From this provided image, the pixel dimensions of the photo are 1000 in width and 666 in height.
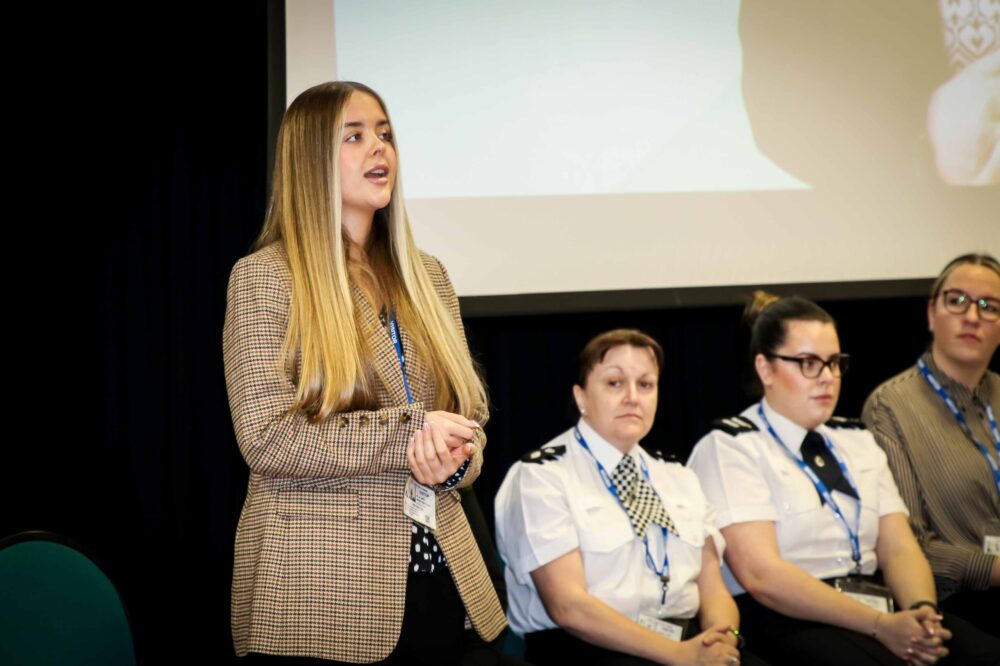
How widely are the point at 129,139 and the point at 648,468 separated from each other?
1911 mm

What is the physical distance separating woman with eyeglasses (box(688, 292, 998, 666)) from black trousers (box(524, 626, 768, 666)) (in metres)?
0.23

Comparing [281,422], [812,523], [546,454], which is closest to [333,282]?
[281,422]

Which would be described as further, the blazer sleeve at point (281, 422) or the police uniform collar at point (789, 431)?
the police uniform collar at point (789, 431)

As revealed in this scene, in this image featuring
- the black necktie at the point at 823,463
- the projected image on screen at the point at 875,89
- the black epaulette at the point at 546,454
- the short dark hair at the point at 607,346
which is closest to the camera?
the black epaulette at the point at 546,454

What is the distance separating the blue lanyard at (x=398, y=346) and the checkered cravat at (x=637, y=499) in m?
0.93

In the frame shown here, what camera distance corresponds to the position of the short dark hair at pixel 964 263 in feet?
10.4

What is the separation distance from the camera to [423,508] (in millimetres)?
1723

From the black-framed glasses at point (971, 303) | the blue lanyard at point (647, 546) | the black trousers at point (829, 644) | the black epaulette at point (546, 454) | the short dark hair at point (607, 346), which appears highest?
the black-framed glasses at point (971, 303)

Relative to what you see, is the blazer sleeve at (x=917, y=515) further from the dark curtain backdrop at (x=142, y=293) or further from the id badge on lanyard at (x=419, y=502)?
the id badge on lanyard at (x=419, y=502)

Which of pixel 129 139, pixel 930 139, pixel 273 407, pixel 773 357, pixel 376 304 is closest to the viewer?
pixel 273 407

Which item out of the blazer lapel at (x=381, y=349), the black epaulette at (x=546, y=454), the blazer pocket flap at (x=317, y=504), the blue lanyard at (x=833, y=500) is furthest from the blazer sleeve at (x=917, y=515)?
the blazer pocket flap at (x=317, y=504)

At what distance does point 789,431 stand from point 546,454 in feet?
2.49

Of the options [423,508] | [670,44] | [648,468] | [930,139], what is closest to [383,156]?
[423,508]

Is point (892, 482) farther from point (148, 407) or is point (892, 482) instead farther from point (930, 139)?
point (148, 407)
